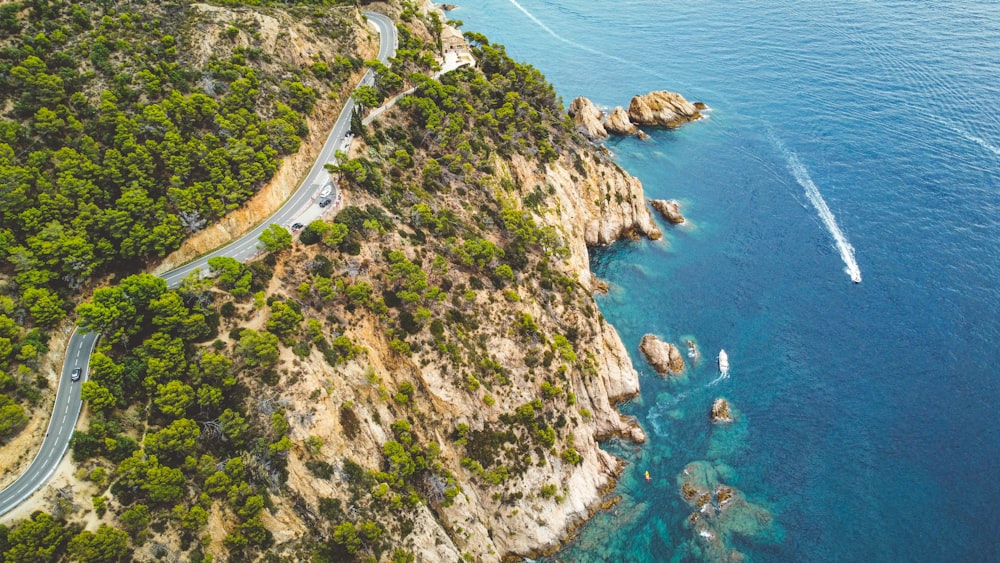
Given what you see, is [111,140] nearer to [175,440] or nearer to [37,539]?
[175,440]

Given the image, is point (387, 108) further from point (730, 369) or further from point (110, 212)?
point (730, 369)

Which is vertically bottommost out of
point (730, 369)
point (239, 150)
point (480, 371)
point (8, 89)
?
point (730, 369)

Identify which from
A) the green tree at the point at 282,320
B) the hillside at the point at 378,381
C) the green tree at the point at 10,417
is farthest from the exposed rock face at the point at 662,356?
the green tree at the point at 10,417

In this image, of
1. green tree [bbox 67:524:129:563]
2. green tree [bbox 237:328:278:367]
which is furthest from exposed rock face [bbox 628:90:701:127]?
green tree [bbox 67:524:129:563]

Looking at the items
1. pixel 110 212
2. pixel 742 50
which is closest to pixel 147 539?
pixel 110 212

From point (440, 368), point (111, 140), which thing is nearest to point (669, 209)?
point (440, 368)

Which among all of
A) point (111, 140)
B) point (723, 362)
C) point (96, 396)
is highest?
point (111, 140)

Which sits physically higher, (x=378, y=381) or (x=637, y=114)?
(x=637, y=114)
